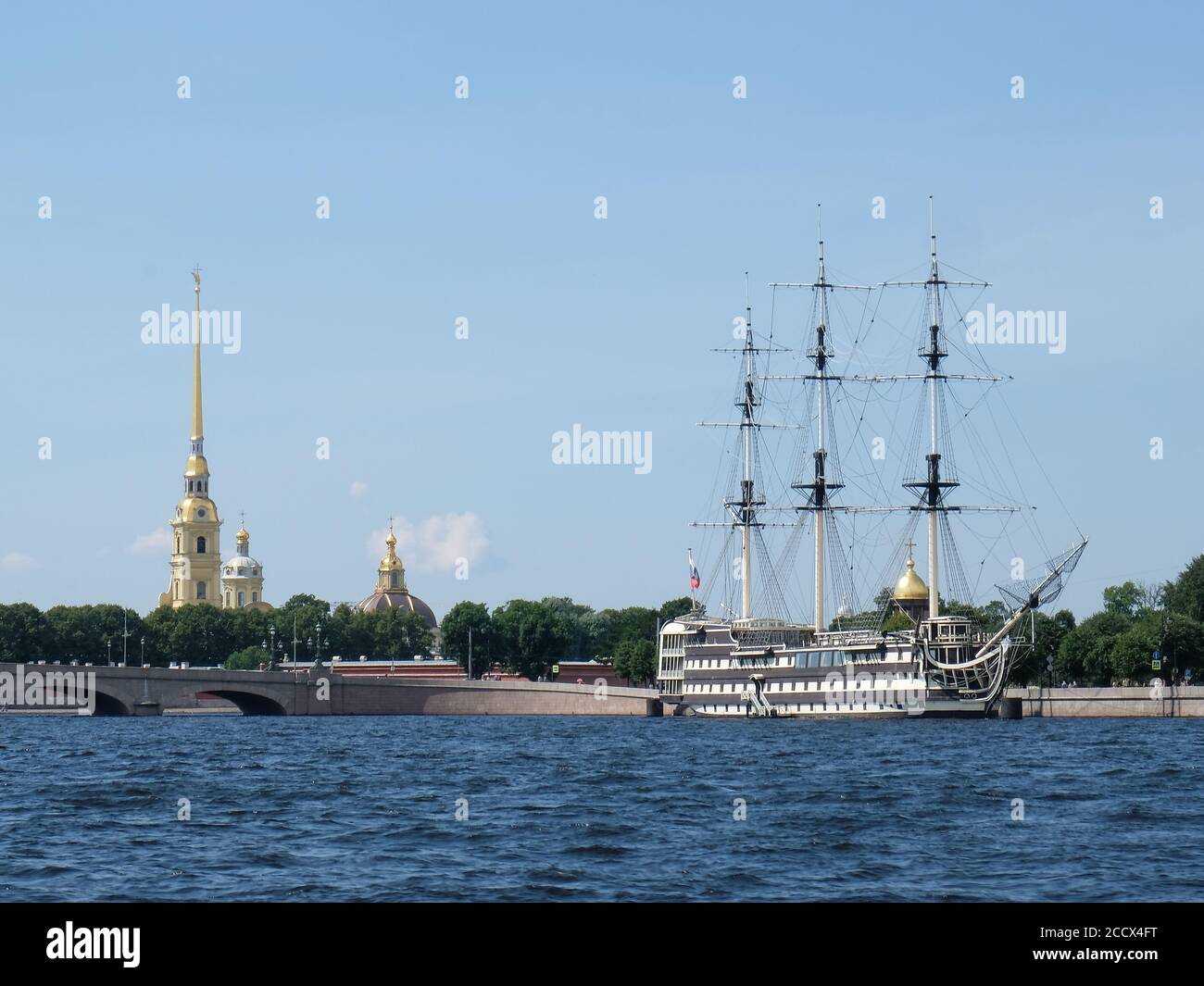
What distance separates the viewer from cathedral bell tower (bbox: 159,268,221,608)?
18450cm

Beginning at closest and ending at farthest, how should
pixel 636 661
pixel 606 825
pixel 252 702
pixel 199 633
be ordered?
pixel 606 825, pixel 252 702, pixel 636 661, pixel 199 633

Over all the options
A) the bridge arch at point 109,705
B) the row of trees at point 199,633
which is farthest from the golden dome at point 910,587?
the row of trees at point 199,633

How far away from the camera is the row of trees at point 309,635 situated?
147m

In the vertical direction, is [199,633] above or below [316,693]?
above

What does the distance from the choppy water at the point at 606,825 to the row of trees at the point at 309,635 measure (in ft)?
284

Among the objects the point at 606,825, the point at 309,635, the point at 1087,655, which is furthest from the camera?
the point at 309,635

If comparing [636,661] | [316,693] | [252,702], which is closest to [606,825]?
[316,693]

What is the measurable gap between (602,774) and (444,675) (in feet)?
339

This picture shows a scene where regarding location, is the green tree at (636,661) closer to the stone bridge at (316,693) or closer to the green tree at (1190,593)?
the stone bridge at (316,693)

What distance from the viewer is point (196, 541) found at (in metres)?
185

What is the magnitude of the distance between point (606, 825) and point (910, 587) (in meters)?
97.7

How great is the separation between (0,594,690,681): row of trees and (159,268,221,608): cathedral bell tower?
38.9ft

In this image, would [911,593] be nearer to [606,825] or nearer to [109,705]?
[109,705]
